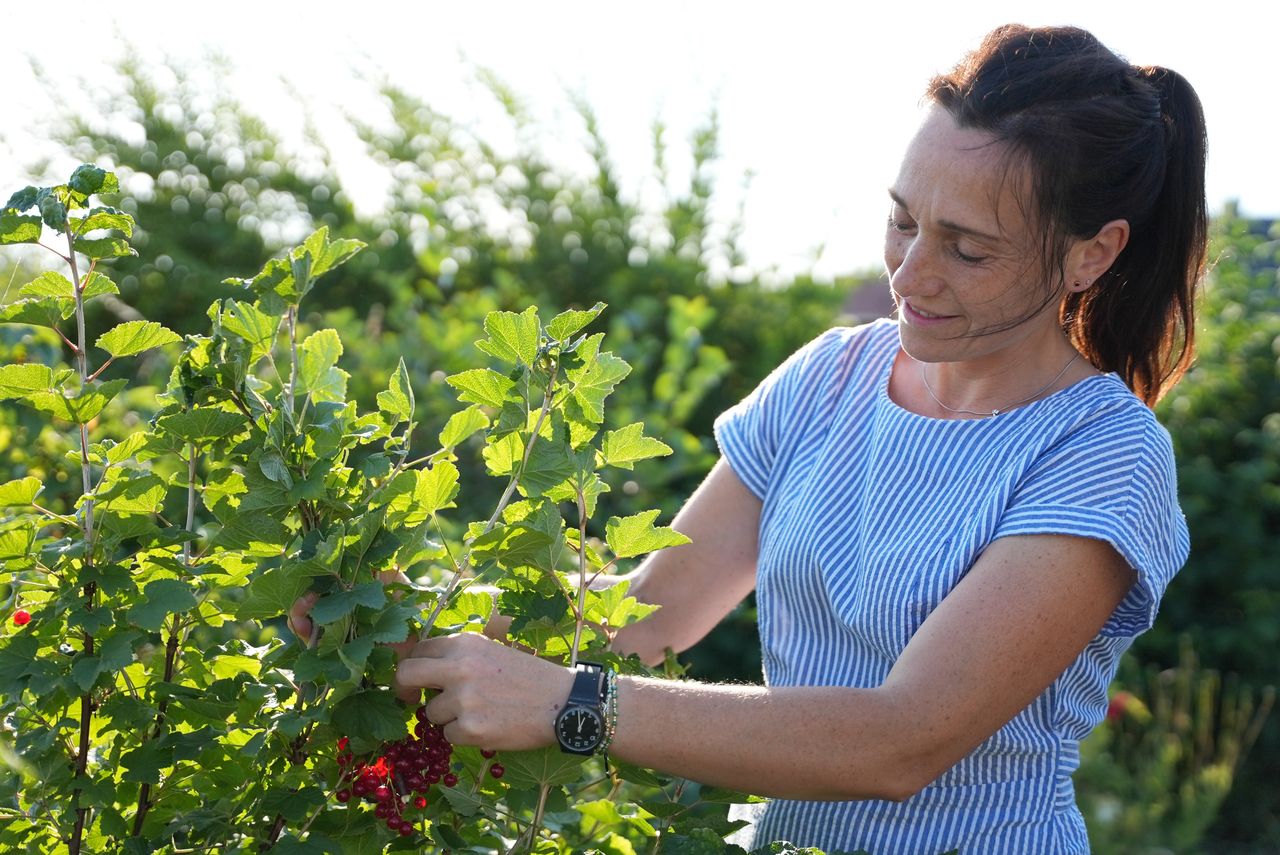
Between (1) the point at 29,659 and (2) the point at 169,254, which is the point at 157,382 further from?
(1) the point at 29,659

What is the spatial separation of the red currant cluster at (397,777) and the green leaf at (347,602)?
0.61ft

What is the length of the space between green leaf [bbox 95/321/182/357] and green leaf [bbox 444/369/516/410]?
29 centimetres

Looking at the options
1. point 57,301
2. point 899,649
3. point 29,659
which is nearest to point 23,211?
point 57,301

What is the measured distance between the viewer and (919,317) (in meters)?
1.73

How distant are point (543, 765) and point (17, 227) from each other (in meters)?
0.69

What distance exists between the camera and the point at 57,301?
1.28m

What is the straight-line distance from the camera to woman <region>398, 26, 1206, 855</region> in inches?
56.6

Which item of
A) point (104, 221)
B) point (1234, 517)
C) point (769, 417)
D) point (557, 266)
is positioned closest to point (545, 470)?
point (104, 221)

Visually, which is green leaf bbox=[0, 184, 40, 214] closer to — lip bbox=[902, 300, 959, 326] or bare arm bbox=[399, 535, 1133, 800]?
bare arm bbox=[399, 535, 1133, 800]

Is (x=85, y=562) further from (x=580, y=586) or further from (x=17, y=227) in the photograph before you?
(x=580, y=586)

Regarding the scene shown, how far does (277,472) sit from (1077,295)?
4.01ft

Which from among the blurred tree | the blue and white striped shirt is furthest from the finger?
the blurred tree

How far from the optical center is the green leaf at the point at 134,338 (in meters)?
1.31

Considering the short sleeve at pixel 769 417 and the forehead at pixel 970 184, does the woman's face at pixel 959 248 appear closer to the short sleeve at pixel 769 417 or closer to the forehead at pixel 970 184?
the forehead at pixel 970 184
